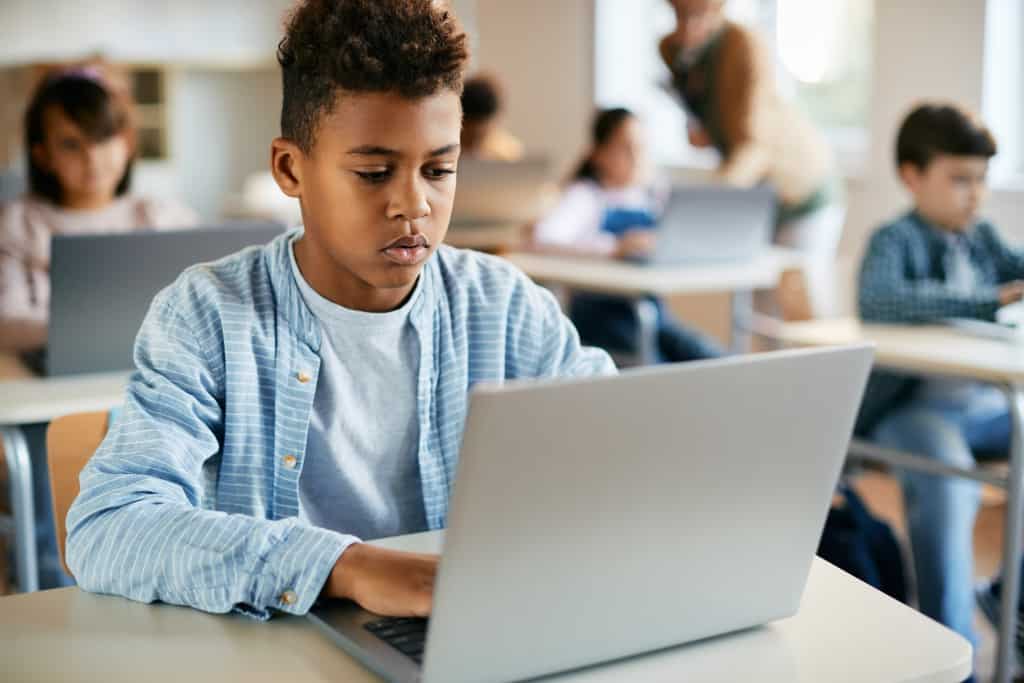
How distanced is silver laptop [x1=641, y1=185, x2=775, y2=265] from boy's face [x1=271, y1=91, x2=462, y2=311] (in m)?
2.14

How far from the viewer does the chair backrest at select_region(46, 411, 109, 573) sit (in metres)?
1.21

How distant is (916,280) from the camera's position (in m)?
2.54

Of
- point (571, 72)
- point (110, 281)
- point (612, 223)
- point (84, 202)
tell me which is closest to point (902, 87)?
point (612, 223)

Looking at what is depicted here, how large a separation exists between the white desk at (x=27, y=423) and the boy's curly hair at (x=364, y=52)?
0.80 metres

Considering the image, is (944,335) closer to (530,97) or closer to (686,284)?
(686,284)

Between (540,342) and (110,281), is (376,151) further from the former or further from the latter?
(110,281)

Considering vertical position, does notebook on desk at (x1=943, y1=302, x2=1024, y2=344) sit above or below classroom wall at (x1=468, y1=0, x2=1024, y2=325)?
below

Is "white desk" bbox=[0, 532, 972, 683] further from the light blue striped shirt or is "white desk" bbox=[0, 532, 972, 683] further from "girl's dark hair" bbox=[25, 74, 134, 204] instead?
"girl's dark hair" bbox=[25, 74, 134, 204]

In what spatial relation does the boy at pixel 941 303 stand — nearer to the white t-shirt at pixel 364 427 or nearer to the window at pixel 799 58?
the white t-shirt at pixel 364 427

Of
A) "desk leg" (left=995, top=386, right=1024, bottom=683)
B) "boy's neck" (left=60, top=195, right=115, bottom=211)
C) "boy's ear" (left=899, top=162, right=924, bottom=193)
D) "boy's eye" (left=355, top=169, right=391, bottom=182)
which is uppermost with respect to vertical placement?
"boy's eye" (left=355, top=169, right=391, bottom=182)

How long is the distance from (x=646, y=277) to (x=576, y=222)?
27.9 inches

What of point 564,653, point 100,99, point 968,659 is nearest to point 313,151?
point 564,653

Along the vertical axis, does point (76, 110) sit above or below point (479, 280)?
above

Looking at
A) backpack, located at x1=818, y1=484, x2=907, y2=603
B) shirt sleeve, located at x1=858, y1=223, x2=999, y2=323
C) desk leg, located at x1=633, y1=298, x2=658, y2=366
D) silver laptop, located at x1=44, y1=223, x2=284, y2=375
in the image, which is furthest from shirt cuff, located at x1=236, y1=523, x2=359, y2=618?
desk leg, located at x1=633, y1=298, x2=658, y2=366
